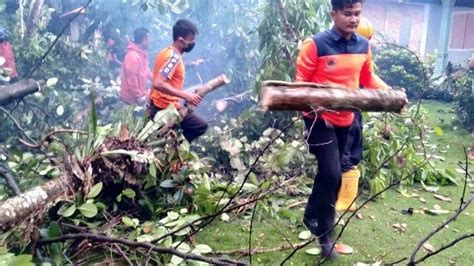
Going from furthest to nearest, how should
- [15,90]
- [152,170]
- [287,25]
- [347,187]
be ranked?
[287,25] → [15,90] → [347,187] → [152,170]

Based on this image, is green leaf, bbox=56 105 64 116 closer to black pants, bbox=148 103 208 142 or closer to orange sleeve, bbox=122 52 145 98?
orange sleeve, bbox=122 52 145 98

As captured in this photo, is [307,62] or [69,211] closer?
[69,211]

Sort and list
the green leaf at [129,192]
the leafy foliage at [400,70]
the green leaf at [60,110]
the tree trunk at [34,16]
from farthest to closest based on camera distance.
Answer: the leafy foliage at [400,70]
the tree trunk at [34,16]
the green leaf at [60,110]
the green leaf at [129,192]

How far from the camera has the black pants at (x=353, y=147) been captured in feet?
10.9

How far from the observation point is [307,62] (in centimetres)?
298

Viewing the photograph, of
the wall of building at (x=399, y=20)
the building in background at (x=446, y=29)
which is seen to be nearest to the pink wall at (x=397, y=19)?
the wall of building at (x=399, y=20)

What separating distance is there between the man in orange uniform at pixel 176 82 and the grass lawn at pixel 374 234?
3.74 ft

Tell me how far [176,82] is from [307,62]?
74.0 inches

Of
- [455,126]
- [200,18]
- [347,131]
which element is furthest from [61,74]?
[455,126]

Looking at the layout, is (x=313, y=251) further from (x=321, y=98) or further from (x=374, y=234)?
(x=321, y=98)

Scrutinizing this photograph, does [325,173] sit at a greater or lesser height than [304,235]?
greater

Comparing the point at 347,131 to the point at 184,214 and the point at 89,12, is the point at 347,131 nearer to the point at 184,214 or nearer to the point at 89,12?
the point at 184,214

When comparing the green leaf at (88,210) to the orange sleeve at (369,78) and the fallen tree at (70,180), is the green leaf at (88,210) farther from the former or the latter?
the orange sleeve at (369,78)

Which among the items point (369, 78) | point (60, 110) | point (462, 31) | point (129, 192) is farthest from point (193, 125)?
point (462, 31)
